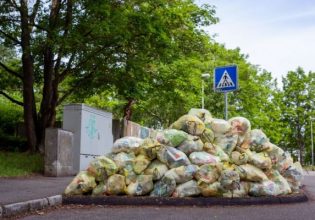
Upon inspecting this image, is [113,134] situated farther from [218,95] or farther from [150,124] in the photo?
[150,124]

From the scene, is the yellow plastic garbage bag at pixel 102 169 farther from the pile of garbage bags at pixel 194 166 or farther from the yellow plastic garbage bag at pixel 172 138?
the yellow plastic garbage bag at pixel 172 138

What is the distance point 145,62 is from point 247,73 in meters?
27.0

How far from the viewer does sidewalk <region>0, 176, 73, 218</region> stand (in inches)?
294

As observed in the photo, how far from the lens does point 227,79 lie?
1250 cm

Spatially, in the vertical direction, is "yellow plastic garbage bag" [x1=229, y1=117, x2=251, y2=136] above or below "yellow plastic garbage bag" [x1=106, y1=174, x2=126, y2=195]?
above

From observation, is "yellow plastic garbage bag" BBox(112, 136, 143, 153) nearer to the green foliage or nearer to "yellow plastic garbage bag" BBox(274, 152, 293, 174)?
"yellow plastic garbage bag" BBox(274, 152, 293, 174)

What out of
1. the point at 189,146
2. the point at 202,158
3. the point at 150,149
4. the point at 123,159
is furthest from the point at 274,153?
the point at 123,159

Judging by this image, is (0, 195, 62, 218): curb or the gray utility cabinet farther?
the gray utility cabinet

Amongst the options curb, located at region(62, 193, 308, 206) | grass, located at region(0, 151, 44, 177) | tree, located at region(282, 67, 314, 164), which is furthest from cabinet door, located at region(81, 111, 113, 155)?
tree, located at region(282, 67, 314, 164)

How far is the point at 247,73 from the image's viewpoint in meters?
44.3

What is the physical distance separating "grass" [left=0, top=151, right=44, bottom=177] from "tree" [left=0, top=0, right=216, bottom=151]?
1.61 m

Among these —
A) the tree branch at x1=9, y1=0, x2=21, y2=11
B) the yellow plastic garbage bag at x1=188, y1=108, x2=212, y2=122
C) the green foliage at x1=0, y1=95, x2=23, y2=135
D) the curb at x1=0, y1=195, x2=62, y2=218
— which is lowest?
the curb at x1=0, y1=195, x2=62, y2=218

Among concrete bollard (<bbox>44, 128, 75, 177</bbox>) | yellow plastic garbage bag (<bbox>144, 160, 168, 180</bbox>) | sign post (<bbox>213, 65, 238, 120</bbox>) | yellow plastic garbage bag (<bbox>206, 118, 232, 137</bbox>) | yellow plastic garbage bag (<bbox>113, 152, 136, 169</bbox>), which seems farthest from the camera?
concrete bollard (<bbox>44, 128, 75, 177</bbox>)

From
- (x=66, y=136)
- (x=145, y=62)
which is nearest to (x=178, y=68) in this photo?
(x=145, y=62)
